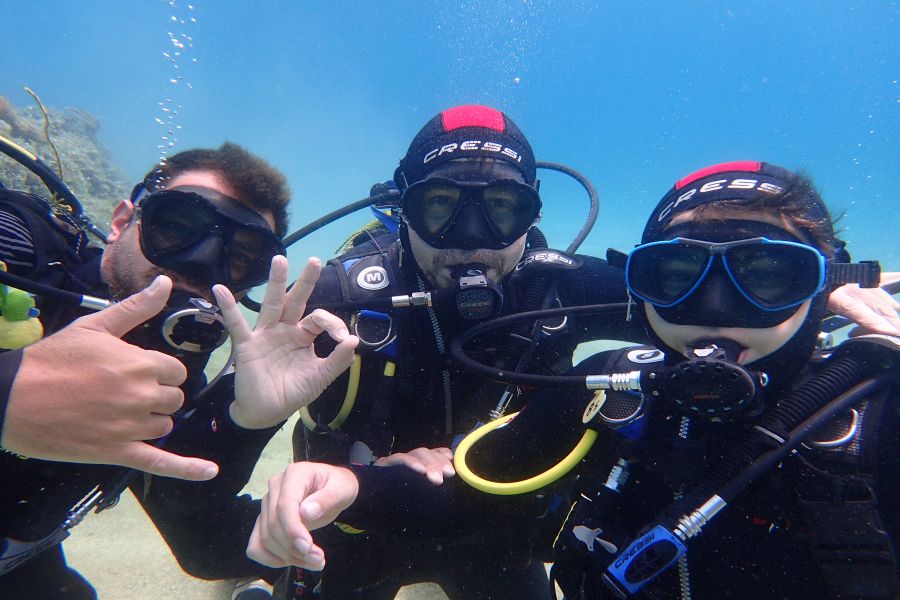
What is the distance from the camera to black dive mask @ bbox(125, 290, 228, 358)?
262 cm

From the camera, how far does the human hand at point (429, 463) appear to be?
260 centimetres

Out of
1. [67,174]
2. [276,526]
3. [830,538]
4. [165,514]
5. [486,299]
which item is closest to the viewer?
[830,538]

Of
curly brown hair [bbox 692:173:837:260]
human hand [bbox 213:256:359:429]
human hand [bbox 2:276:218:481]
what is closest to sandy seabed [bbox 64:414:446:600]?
human hand [bbox 213:256:359:429]

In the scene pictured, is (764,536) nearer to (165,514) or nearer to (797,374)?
(797,374)

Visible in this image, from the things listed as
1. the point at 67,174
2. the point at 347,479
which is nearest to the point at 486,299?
the point at 347,479

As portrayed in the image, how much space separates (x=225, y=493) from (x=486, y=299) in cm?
233

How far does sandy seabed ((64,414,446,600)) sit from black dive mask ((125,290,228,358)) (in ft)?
10.5

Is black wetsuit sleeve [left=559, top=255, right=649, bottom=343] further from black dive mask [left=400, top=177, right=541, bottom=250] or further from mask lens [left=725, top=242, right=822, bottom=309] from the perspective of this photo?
mask lens [left=725, top=242, right=822, bottom=309]

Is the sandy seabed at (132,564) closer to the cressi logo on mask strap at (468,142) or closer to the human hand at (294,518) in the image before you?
the human hand at (294,518)

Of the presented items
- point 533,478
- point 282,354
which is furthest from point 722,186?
point 282,354

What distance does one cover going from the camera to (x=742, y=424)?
2020 millimetres

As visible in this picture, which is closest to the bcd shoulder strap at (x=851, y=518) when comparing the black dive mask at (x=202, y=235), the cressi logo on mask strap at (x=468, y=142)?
the cressi logo on mask strap at (x=468, y=142)

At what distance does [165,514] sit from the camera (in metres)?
3.55

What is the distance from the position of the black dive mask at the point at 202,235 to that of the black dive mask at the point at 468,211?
108 centimetres
